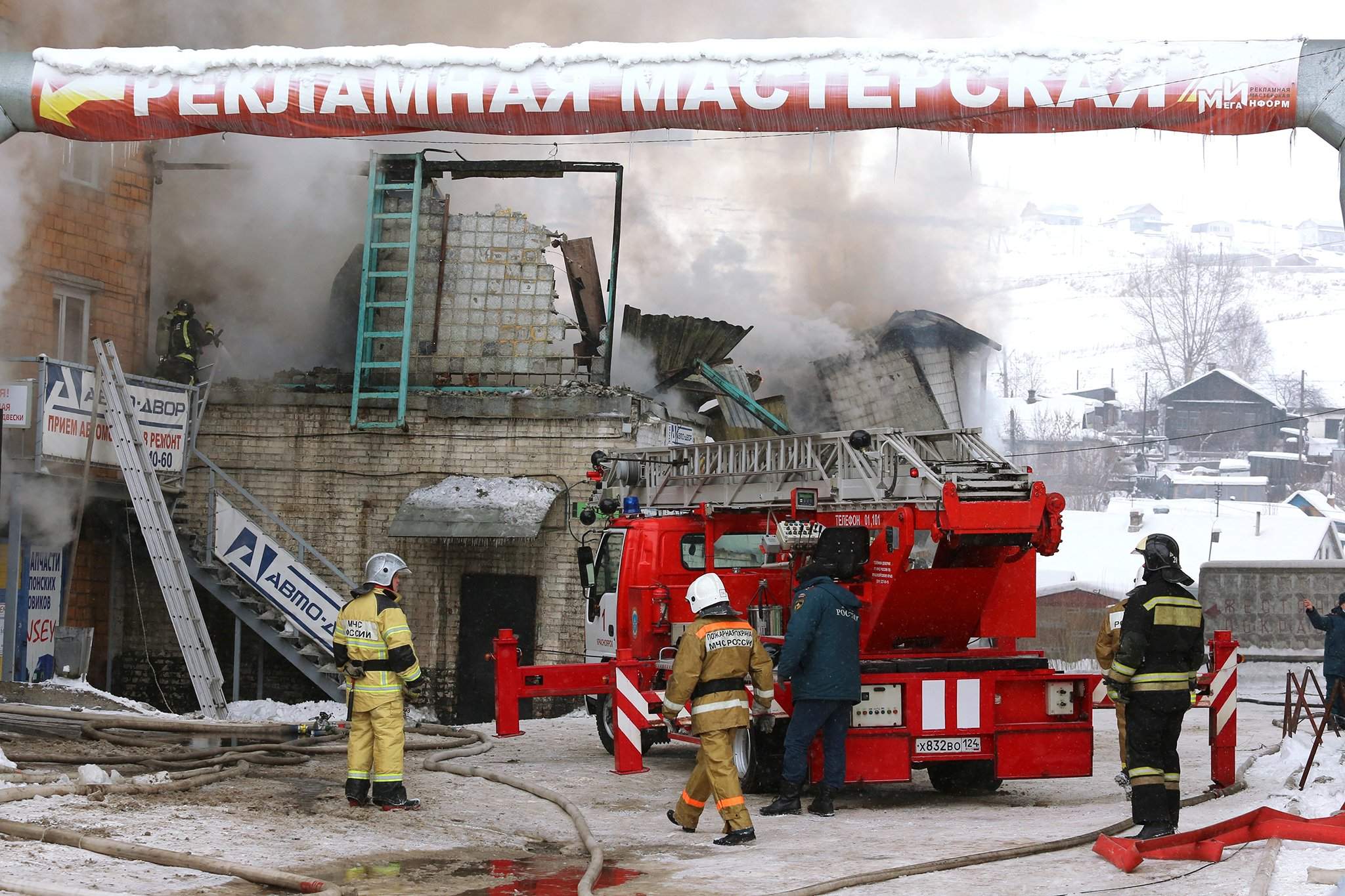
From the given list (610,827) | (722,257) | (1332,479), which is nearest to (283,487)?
(722,257)

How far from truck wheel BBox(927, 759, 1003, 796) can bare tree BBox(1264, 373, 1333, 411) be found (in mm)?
97776

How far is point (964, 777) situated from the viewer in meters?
10.4

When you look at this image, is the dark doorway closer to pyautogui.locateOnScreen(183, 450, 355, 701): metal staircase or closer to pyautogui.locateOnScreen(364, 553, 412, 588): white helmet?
pyautogui.locateOnScreen(183, 450, 355, 701): metal staircase

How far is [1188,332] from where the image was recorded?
115m

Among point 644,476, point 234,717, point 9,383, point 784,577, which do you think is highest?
point 9,383

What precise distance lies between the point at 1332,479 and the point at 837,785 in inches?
3238

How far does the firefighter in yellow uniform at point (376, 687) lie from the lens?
8539mm

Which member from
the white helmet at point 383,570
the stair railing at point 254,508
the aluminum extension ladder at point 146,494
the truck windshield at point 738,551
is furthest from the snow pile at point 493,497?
the white helmet at point 383,570

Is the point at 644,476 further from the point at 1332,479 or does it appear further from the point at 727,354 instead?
the point at 1332,479

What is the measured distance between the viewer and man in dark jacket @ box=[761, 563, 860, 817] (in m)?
8.77

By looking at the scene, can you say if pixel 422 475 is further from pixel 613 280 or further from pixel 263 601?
pixel 613 280

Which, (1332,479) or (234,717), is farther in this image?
(1332,479)

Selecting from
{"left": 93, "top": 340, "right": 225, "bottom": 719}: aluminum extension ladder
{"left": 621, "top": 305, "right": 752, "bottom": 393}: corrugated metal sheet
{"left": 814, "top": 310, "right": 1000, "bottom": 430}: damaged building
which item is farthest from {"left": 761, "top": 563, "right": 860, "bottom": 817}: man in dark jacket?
{"left": 814, "top": 310, "right": 1000, "bottom": 430}: damaged building

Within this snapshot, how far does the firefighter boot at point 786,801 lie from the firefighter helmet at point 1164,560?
2559 mm
